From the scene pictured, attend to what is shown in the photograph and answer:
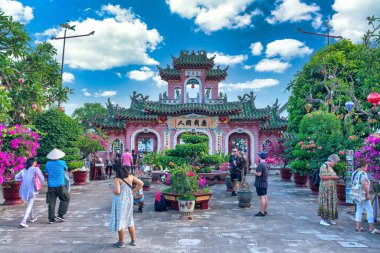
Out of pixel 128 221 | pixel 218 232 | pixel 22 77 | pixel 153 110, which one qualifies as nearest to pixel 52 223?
pixel 128 221

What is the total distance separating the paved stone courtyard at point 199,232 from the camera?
16.1ft

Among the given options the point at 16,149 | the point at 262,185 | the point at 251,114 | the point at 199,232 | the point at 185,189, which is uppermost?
the point at 251,114

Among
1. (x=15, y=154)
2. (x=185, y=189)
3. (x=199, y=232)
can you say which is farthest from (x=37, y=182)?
(x=199, y=232)

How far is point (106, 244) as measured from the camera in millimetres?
5031

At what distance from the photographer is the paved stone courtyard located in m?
4.90

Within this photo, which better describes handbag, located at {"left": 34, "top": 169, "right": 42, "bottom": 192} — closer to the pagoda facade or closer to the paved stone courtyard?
the paved stone courtyard

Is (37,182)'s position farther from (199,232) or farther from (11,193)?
(199,232)

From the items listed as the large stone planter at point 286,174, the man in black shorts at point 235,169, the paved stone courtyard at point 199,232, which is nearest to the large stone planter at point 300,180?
the large stone planter at point 286,174

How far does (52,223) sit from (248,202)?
4.95 m

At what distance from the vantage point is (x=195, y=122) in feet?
70.9

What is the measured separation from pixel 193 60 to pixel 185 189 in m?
16.8

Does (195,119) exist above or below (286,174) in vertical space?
above

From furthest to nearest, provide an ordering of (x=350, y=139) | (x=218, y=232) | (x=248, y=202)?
(x=350, y=139) < (x=248, y=202) < (x=218, y=232)

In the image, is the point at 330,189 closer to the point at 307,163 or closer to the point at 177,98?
the point at 307,163
